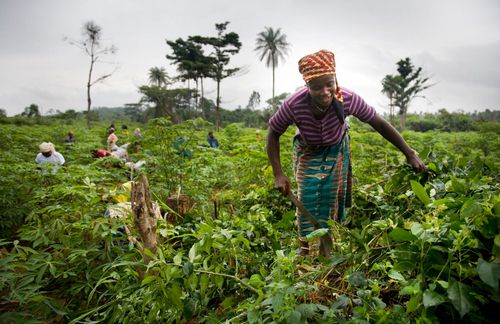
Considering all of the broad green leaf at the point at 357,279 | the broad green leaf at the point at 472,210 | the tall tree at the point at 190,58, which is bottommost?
the broad green leaf at the point at 357,279

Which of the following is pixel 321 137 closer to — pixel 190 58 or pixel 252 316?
pixel 252 316

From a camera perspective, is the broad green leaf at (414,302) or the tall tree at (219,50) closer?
the broad green leaf at (414,302)

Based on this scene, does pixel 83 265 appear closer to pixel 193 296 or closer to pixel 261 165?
pixel 193 296

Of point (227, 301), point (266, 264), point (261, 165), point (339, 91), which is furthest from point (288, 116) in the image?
point (261, 165)

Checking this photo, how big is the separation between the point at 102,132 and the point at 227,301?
15153mm

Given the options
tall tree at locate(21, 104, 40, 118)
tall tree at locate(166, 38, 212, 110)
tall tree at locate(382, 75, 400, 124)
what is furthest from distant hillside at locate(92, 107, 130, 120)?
tall tree at locate(382, 75, 400, 124)

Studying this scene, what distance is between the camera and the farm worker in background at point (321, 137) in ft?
6.39

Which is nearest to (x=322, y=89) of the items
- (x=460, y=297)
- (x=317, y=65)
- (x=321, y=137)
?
(x=317, y=65)

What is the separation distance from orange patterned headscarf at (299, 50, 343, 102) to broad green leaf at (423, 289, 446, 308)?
1330 millimetres

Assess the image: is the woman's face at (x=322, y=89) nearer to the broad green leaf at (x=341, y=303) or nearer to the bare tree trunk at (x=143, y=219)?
the bare tree trunk at (x=143, y=219)

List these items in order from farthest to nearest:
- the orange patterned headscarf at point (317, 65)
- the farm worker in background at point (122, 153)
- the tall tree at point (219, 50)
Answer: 1. the tall tree at point (219, 50)
2. the farm worker in background at point (122, 153)
3. the orange patterned headscarf at point (317, 65)

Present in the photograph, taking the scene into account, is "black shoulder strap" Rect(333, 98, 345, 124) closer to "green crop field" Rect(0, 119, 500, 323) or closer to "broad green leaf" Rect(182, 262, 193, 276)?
"green crop field" Rect(0, 119, 500, 323)

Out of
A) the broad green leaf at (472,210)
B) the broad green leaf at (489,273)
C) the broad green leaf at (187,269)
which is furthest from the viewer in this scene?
the broad green leaf at (187,269)

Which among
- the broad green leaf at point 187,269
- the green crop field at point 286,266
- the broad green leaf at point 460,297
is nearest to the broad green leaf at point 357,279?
the green crop field at point 286,266
